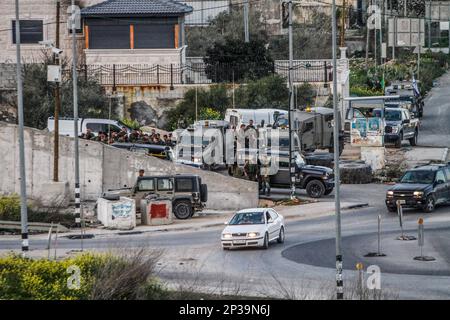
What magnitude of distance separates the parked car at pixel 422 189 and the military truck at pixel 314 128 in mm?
10394

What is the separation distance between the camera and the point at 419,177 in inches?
1965

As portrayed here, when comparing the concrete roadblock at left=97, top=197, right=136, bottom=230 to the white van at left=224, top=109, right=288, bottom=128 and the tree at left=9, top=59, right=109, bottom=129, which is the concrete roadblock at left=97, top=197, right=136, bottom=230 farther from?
the tree at left=9, top=59, right=109, bottom=129

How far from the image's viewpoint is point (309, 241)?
4416cm

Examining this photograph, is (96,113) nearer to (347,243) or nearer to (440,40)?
(347,243)

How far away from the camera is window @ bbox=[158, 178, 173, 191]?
1971 inches

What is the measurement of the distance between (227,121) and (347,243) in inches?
768

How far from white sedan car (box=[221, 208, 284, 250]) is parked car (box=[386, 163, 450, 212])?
623 cm

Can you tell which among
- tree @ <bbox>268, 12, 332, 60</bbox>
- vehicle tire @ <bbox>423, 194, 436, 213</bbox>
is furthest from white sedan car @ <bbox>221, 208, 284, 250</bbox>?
tree @ <bbox>268, 12, 332, 60</bbox>

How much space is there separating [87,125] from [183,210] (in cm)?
1202

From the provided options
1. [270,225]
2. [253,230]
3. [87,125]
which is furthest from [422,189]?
[87,125]

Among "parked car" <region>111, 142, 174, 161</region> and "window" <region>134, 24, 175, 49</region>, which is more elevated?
"window" <region>134, 24, 175, 49</region>

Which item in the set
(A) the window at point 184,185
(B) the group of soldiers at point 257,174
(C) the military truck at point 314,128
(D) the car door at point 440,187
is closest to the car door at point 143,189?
(A) the window at point 184,185

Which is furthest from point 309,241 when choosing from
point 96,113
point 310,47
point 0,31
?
point 310,47
